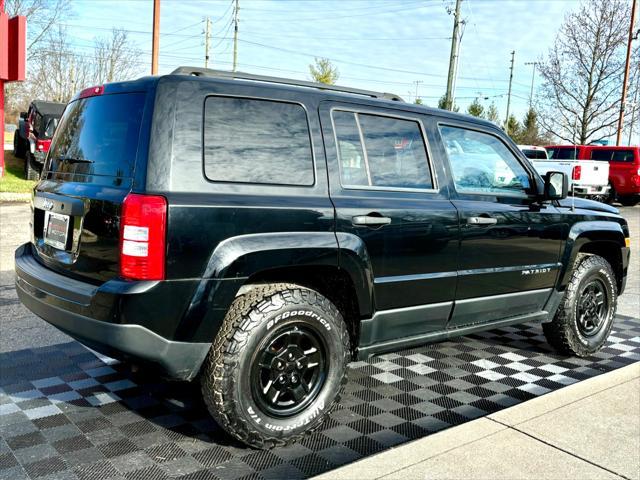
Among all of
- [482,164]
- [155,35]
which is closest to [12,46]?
[155,35]

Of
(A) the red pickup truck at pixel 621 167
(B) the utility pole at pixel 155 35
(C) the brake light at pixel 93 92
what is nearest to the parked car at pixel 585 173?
(A) the red pickup truck at pixel 621 167

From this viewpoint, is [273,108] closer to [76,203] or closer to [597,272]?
[76,203]

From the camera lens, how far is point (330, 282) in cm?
356

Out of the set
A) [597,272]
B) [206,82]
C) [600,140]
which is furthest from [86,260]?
[600,140]

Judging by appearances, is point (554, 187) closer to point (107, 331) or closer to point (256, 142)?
point (256, 142)

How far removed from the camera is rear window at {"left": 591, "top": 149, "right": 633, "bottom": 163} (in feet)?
74.9

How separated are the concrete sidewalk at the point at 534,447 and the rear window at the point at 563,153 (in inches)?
864

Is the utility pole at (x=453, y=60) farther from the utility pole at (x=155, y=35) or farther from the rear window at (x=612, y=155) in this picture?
the utility pole at (x=155, y=35)

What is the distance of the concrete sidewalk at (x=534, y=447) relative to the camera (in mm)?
2869

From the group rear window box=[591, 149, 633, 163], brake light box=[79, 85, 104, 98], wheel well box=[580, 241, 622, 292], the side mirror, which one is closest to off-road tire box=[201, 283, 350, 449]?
brake light box=[79, 85, 104, 98]

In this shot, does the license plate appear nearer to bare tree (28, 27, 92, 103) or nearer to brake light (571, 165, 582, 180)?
brake light (571, 165, 582, 180)

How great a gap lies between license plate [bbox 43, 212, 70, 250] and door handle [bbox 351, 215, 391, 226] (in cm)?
154

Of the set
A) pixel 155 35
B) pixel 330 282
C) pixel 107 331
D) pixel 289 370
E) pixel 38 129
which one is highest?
pixel 155 35

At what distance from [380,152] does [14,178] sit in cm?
1745
